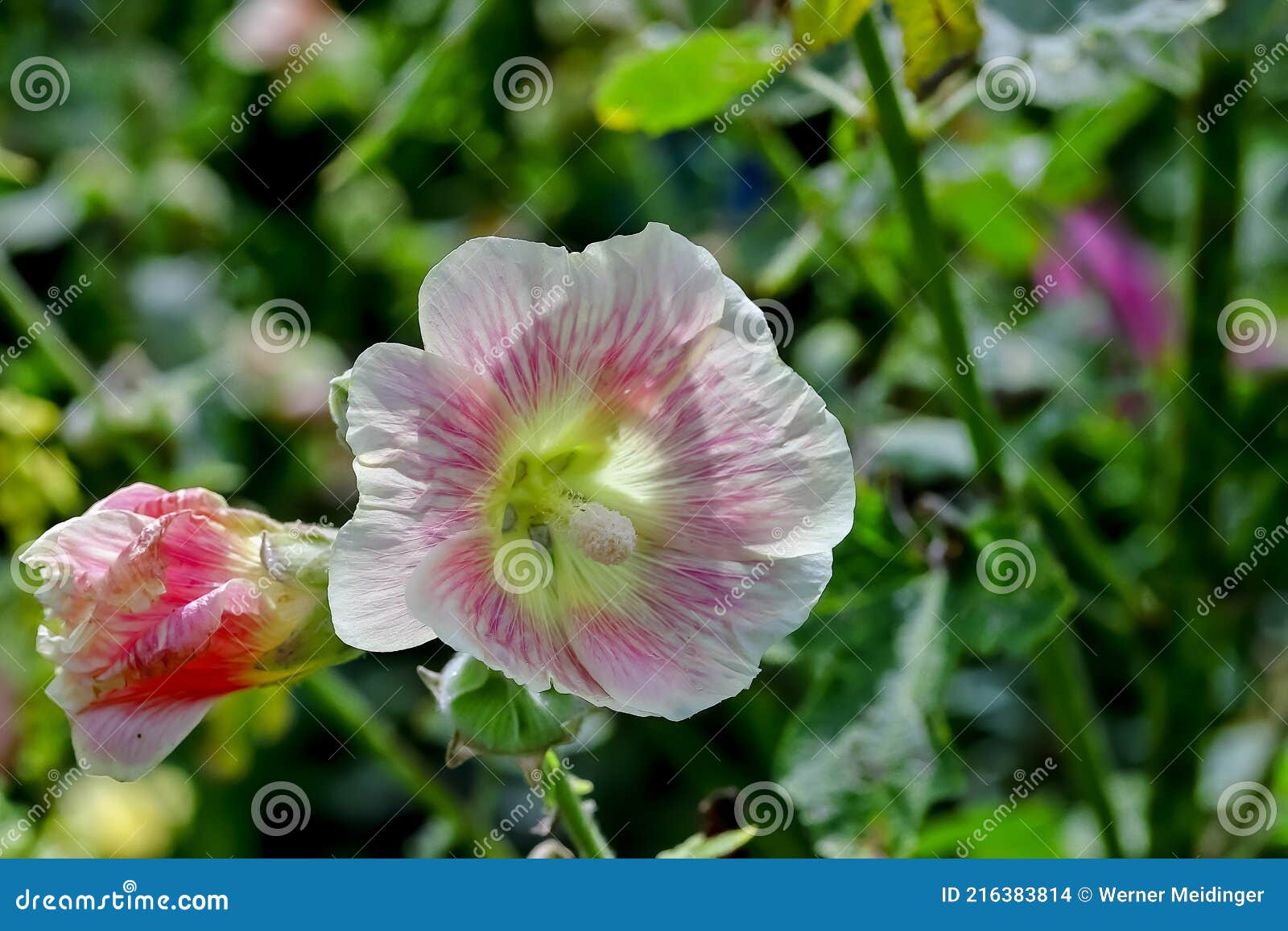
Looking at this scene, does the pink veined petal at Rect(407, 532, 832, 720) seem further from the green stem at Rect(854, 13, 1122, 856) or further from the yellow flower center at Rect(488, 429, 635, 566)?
the green stem at Rect(854, 13, 1122, 856)

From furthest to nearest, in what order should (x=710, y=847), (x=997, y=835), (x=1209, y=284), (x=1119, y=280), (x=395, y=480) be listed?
(x=1119, y=280) → (x=997, y=835) → (x=1209, y=284) → (x=710, y=847) → (x=395, y=480)

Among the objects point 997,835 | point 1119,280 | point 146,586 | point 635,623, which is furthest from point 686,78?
point 1119,280

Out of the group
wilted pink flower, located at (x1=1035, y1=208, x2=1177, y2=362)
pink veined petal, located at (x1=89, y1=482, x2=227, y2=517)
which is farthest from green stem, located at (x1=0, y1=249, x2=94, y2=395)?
wilted pink flower, located at (x1=1035, y1=208, x2=1177, y2=362)

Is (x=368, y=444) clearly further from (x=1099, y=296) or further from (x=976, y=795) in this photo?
(x=1099, y=296)

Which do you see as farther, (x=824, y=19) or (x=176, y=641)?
(x=824, y=19)

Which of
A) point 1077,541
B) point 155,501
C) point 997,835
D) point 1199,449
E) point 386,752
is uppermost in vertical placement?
point 1199,449

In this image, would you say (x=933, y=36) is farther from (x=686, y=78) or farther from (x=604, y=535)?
(x=604, y=535)
